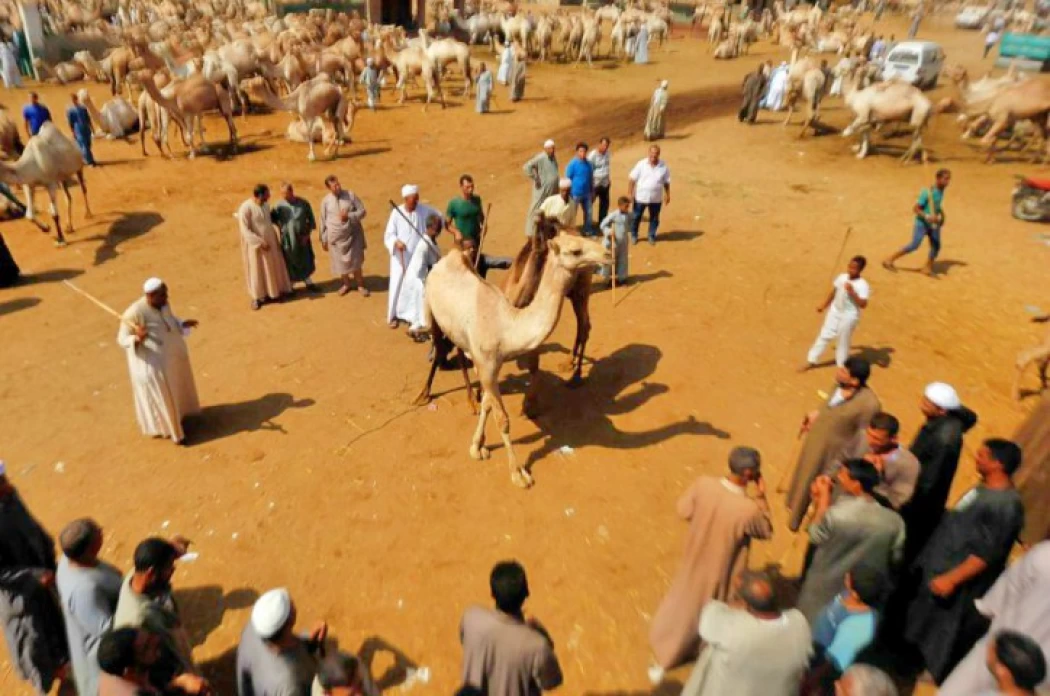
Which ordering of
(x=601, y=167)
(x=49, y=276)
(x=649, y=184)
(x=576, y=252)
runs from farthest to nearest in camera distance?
(x=601, y=167), (x=649, y=184), (x=49, y=276), (x=576, y=252)

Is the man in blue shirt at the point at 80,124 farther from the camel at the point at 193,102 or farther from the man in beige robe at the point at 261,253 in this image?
the man in beige robe at the point at 261,253

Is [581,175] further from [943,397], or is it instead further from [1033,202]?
[1033,202]

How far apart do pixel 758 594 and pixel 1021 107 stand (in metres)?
19.8

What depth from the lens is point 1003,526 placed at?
3.73 m

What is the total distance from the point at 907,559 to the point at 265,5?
3775 centimetres

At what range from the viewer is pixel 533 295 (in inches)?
246

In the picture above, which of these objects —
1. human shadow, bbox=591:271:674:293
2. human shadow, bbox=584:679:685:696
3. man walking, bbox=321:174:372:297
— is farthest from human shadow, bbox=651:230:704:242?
human shadow, bbox=584:679:685:696

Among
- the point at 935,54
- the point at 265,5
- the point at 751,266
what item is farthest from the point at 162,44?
the point at 935,54

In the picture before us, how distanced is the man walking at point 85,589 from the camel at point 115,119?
17220 millimetres

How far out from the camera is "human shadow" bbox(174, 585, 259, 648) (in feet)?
15.7

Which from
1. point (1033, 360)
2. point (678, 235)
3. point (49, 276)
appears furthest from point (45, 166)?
point (1033, 360)

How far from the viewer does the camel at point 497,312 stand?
5.64m

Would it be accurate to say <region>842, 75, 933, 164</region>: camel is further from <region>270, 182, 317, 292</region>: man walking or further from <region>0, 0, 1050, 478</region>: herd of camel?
<region>270, 182, 317, 292</region>: man walking

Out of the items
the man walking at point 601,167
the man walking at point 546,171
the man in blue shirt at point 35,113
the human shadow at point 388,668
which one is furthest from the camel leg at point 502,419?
the man in blue shirt at point 35,113
